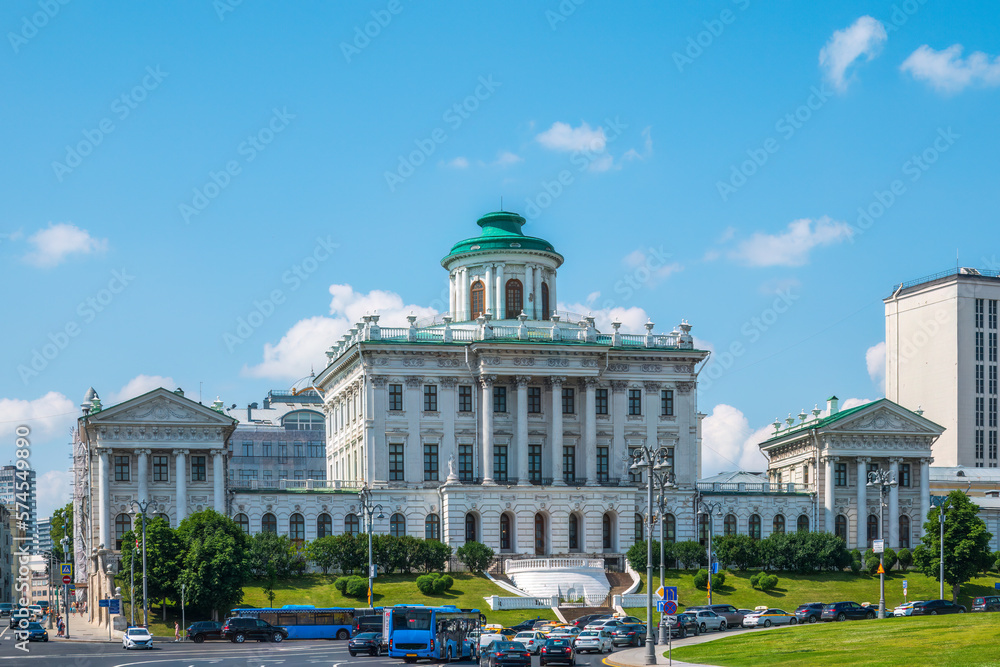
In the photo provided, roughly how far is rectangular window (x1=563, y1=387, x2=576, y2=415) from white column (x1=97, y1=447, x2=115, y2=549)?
106 ft

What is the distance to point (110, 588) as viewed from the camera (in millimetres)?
91312

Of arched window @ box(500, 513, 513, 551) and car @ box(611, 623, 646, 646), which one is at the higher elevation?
arched window @ box(500, 513, 513, 551)

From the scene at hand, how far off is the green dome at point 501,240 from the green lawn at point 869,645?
1792 inches

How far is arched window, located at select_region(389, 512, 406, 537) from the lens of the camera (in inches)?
3920

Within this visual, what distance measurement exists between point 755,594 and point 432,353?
90.7ft

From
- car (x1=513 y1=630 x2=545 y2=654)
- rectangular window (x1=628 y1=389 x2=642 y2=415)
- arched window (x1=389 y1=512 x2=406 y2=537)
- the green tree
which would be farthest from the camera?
rectangular window (x1=628 y1=389 x2=642 y2=415)

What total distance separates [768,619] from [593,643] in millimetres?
17747

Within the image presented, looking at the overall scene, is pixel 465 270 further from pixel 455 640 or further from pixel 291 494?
pixel 455 640

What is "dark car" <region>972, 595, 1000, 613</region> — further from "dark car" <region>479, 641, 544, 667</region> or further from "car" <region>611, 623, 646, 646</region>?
"dark car" <region>479, 641, 544, 667</region>

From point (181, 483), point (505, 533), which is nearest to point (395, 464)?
point (505, 533)

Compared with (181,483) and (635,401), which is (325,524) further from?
(635,401)

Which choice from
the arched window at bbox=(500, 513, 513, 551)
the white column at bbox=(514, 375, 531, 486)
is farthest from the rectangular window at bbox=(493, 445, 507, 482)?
the arched window at bbox=(500, 513, 513, 551)

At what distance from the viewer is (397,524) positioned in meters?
99.7

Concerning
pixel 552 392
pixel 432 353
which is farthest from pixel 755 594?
pixel 432 353
